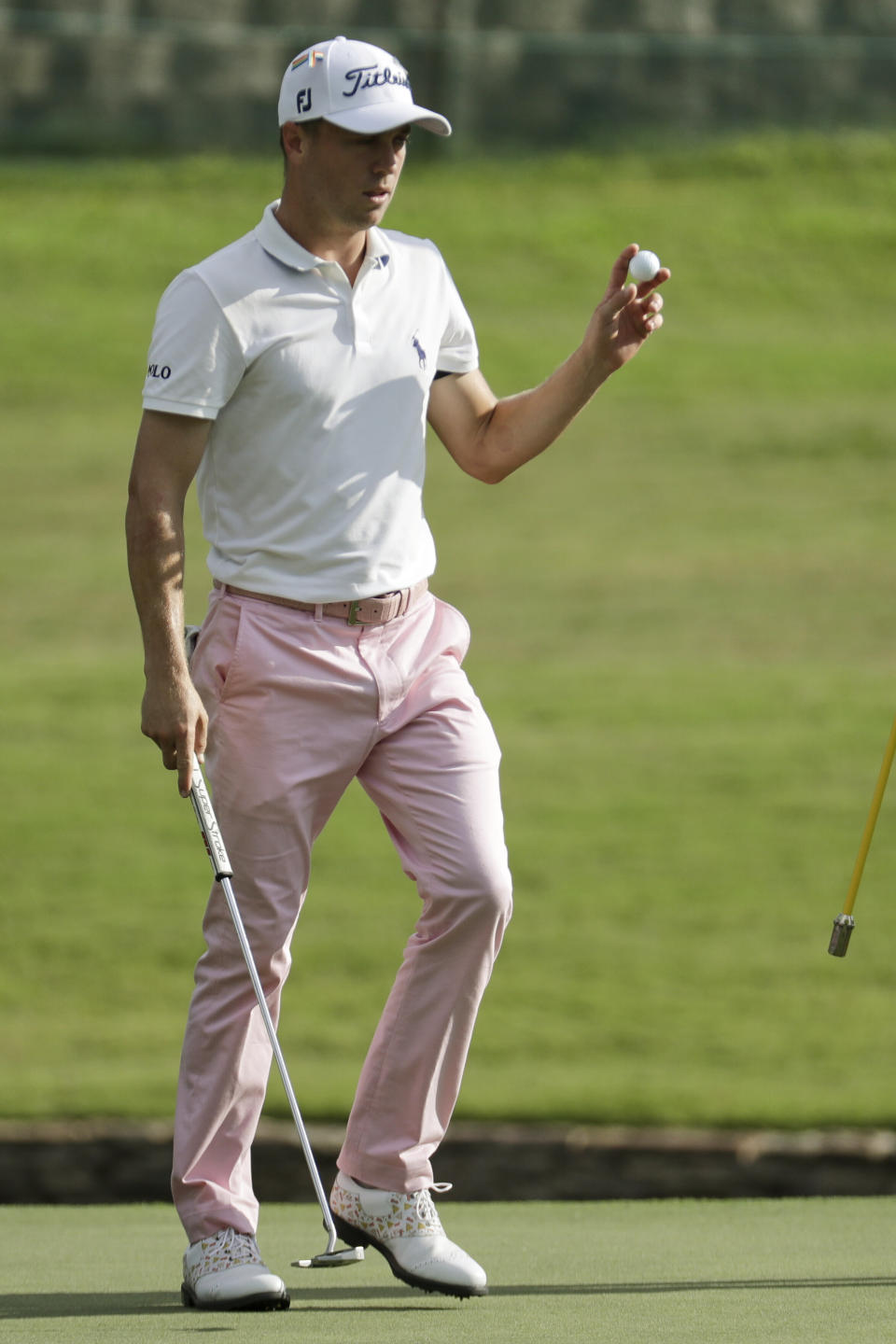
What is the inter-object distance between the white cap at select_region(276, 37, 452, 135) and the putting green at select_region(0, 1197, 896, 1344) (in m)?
1.80

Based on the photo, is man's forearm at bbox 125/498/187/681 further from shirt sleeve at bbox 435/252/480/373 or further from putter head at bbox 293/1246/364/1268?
putter head at bbox 293/1246/364/1268

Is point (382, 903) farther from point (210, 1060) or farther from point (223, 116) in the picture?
point (223, 116)

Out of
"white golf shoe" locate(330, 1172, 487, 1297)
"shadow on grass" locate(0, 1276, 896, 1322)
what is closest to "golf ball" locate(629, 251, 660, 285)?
"white golf shoe" locate(330, 1172, 487, 1297)

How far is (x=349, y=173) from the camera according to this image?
152 inches

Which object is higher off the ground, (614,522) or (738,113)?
(738,113)

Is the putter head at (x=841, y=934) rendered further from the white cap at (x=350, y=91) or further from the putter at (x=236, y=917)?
the white cap at (x=350, y=91)

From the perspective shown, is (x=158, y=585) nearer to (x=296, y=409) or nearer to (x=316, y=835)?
→ (x=296, y=409)

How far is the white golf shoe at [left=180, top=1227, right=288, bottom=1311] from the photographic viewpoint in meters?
3.75

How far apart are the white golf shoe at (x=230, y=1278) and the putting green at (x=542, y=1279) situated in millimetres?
38

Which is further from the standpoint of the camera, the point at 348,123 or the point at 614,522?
the point at 614,522

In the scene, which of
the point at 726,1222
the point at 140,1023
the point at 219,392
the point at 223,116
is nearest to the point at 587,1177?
the point at 726,1222

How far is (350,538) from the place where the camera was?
12.8 ft

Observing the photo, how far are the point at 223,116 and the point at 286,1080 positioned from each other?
92.5 ft

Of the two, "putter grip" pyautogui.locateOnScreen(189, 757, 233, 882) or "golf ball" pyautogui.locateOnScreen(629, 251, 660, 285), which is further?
"golf ball" pyautogui.locateOnScreen(629, 251, 660, 285)
